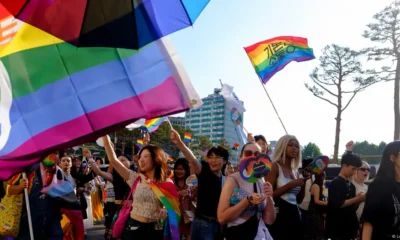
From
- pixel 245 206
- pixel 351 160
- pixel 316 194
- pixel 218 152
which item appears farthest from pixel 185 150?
pixel 316 194

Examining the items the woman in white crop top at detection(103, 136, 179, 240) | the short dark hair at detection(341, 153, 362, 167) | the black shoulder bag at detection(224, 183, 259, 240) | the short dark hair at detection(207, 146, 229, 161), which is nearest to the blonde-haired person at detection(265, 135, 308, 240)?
the short dark hair at detection(207, 146, 229, 161)

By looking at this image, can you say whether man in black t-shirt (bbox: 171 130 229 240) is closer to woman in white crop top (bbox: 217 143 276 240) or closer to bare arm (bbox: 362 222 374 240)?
woman in white crop top (bbox: 217 143 276 240)

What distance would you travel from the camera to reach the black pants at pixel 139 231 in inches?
205

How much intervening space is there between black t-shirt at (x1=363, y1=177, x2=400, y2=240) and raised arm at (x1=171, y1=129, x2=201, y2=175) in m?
2.13

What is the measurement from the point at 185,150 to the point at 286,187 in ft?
3.87

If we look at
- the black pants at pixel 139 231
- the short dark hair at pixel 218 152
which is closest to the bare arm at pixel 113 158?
the black pants at pixel 139 231

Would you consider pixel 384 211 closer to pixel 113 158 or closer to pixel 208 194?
pixel 208 194

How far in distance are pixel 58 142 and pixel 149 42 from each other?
3.34ft

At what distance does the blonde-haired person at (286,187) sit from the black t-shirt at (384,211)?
45.6 inches

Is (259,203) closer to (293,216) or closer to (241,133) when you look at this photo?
(293,216)

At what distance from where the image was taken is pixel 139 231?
521 cm

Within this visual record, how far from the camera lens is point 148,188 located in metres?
5.34

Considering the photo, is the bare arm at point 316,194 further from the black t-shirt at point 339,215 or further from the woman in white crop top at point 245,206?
the woman in white crop top at point 245,206

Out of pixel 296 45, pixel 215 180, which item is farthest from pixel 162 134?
pixel 215 180
